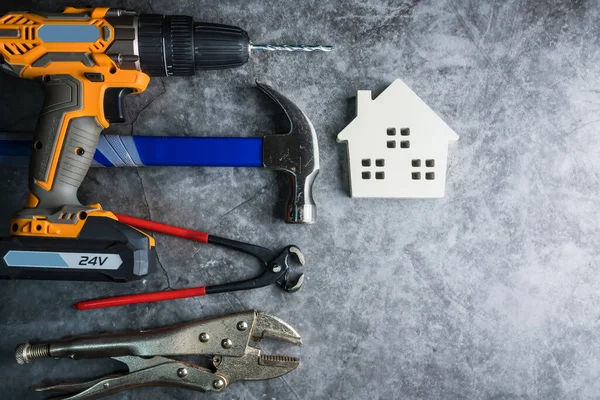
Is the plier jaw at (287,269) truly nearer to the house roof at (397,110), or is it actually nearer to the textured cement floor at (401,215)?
the textured cement floor at (401,215)

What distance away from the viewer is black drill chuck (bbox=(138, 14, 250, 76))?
4.16 feet

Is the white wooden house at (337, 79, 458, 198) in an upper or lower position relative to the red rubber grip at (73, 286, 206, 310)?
upper

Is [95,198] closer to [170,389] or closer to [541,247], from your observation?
[170,389]

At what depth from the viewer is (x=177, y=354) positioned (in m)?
1.37

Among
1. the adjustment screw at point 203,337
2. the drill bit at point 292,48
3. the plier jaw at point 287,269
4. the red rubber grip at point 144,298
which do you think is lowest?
the adjustment screw at point 203,337

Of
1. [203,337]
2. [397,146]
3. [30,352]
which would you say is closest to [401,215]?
[397,146]

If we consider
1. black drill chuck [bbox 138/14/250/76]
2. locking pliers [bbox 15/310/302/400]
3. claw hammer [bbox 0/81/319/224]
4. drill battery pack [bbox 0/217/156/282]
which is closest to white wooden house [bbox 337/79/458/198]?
claw hammer [bbox 0/81/319/224]

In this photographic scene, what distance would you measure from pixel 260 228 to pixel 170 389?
0.49 metres

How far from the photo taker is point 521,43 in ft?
4.82

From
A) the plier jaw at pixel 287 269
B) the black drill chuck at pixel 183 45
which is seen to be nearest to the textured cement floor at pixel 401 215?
the plier jaw at pixel 287 269

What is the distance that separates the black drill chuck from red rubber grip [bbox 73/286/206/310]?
A: 55cm

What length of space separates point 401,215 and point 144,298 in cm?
71

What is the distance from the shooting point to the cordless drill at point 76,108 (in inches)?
48.4

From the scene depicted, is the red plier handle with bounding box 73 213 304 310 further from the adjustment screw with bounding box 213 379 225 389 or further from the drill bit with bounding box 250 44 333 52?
the drill bit with bounding box 250 44 333 52
